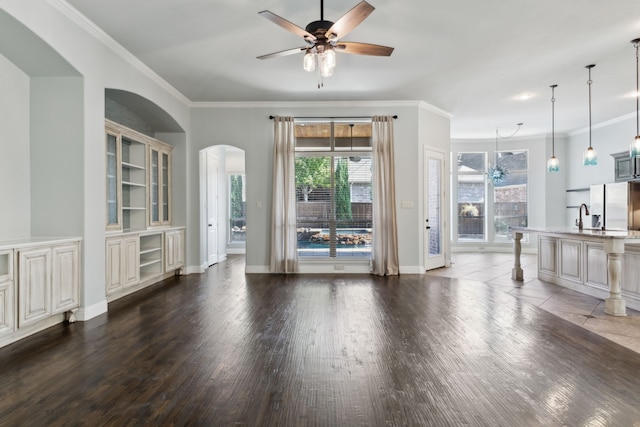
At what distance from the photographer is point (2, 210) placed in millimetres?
3459

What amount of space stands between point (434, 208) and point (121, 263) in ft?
18.0

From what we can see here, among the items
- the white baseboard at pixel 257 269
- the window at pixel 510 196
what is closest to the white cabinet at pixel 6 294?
the white baseboard at pixel 257 269

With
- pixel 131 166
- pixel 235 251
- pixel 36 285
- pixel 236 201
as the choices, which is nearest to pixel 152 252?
pixel 131 166

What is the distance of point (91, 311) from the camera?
12.6ft

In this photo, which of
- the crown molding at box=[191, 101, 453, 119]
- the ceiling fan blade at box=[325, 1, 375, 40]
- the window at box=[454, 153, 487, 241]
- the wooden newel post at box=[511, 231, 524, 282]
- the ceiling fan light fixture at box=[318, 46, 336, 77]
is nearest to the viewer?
the ceiling fan blade at box=[325, 1, 375, 40]

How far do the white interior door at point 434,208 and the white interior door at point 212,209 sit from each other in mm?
4450

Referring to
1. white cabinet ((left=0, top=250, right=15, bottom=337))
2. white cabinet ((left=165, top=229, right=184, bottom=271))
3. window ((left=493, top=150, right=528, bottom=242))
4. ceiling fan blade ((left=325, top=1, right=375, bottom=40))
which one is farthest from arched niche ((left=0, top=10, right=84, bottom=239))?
window ((left=493, top=150, right=528, bottom=242))

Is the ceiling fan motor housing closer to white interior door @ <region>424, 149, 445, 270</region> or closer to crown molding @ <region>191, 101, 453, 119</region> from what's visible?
crown molding @ <region>191, 101, 453, 119</region>

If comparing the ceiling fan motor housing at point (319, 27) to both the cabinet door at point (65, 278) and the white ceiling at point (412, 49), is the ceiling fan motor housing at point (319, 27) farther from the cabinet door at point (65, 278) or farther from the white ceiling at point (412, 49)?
the cabinet door at point (65, 278)

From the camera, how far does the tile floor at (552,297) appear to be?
3422 millimetres

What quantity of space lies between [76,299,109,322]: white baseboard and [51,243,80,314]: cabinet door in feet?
0.36

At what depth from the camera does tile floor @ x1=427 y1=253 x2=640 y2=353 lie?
135 inches

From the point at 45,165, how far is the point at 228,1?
2.59m

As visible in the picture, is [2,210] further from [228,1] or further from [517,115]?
[517,115]
